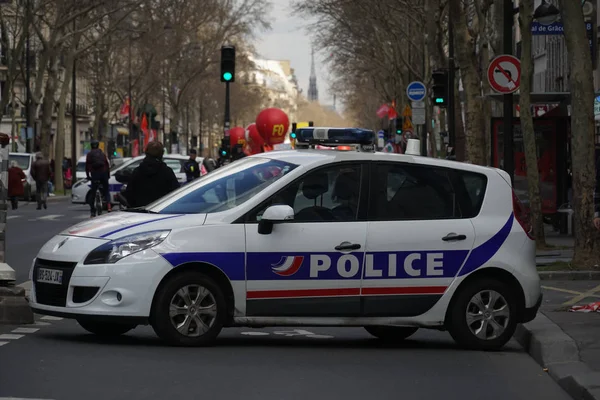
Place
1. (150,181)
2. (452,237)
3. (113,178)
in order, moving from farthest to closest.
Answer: (113,178) < (150,181) < (452,237)

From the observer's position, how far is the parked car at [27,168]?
50219 millimetres

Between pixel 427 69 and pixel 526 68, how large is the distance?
33.0 metres

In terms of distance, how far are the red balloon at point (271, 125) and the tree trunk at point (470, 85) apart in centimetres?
3933

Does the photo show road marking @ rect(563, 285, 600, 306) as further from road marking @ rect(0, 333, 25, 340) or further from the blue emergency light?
road marking @ rect(0, 333, 25, 340)

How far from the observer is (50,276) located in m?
11.1

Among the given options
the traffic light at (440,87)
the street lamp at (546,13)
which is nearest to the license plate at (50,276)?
the street lamp at (546,13)

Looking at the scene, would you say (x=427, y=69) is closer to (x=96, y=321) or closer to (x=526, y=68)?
(x=526, y=68)

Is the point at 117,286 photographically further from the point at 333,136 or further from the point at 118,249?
the point at 333,136

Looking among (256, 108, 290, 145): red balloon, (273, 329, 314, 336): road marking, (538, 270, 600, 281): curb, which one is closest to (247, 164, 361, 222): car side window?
(273, 329, 314, 336): road marking

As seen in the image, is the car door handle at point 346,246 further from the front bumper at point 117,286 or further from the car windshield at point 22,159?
the car windshield at point 22,159

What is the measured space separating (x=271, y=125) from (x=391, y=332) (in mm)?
57605

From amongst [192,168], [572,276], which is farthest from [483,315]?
[192,168]

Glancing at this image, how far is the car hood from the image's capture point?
10930 millimetres

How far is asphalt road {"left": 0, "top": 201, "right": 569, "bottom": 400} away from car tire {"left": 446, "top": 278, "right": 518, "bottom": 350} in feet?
0.37
